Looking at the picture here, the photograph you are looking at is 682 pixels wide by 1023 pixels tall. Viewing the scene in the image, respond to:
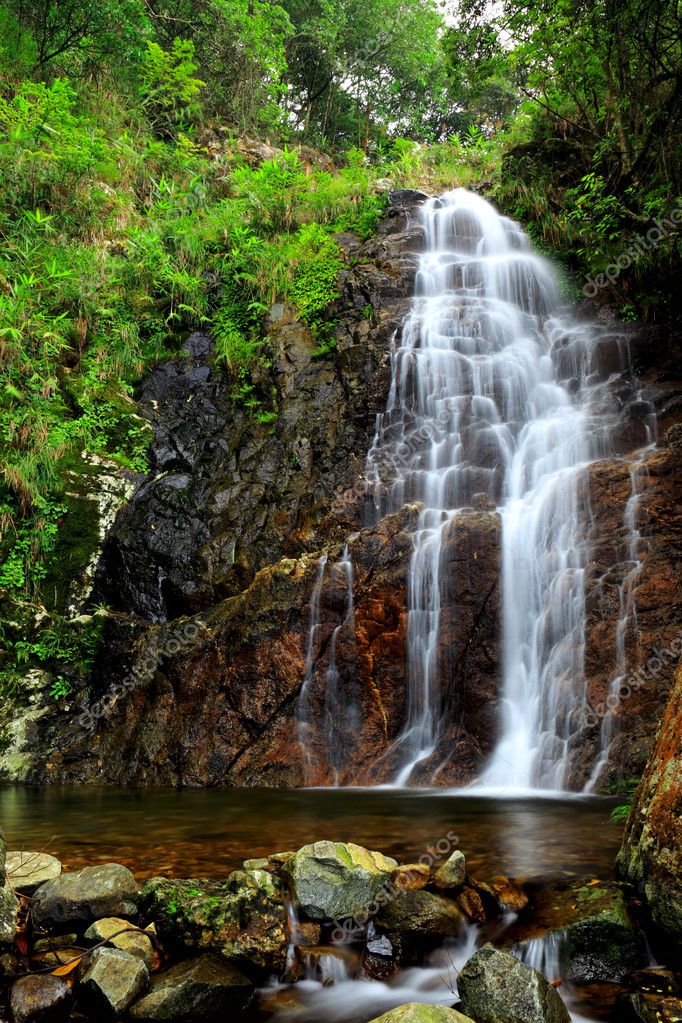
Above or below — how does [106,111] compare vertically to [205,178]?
above

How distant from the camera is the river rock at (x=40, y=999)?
293 centimetres

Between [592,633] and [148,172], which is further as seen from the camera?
[148,172]

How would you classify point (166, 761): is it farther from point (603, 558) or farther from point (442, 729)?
point (603, 558)

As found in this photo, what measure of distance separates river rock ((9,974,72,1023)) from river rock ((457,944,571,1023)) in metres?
1.75

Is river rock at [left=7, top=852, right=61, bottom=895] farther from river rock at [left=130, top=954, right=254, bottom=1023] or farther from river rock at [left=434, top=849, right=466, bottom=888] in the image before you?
river rock at [left=434, top=849, right=466, bottom=888]

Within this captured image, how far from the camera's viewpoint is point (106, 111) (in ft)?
57.1

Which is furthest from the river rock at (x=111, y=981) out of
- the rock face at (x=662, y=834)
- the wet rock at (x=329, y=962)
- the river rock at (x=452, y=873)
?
the rock face at (x=662, y=834)

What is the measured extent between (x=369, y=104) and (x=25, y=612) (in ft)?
72.6

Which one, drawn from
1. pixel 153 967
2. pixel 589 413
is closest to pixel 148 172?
pixel 589 413

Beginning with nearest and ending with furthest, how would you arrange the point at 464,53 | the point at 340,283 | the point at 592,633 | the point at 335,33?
the point at 592,633, the point at 464,53, the point at 340,283, the point at 335,33

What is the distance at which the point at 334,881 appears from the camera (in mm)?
3703

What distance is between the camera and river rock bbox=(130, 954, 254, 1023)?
9.66 feet

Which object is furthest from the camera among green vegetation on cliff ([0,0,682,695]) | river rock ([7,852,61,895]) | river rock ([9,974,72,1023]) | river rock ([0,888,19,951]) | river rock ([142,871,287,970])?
green vegetation on cliff ([0,0,682,695])

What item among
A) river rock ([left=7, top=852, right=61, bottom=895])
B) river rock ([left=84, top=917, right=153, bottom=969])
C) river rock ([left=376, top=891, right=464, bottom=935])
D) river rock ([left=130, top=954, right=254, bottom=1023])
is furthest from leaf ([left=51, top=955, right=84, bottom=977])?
river rock ([left=376, top=891, right=464, bottom=935])
